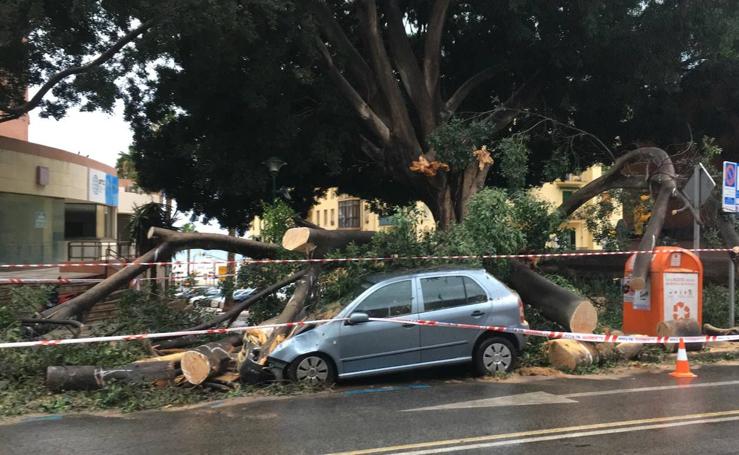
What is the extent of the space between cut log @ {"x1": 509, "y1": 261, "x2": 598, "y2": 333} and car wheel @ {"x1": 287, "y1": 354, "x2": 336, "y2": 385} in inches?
150

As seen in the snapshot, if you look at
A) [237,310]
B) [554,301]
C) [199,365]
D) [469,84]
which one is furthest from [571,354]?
[469,84]

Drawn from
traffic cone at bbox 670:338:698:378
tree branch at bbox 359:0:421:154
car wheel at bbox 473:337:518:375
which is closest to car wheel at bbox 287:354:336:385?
car wheel at bbox 473:337:518:375

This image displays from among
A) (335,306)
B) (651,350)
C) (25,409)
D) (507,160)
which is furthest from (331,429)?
(507,160)

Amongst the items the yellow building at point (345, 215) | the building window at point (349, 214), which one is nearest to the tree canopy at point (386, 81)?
the yellow building at point (345, 215)

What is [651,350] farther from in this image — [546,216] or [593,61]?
[593,61]

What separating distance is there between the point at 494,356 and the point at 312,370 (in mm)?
2603

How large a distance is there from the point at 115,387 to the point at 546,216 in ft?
26.8

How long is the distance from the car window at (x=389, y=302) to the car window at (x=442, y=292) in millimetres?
240

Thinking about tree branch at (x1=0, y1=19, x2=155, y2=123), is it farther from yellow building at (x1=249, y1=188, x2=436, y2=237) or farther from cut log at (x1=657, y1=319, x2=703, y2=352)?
yellow building at (x1=249, y1=188, x2=436, y2=237)

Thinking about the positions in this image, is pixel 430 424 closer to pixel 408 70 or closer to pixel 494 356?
pixel 494 356

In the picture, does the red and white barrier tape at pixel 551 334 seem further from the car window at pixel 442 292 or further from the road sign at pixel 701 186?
the road sign at pixel 701 186

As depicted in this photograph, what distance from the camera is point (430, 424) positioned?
Answer: 6.25 meters

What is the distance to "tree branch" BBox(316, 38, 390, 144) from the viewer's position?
15.2 metres

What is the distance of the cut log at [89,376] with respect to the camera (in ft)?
25.4
